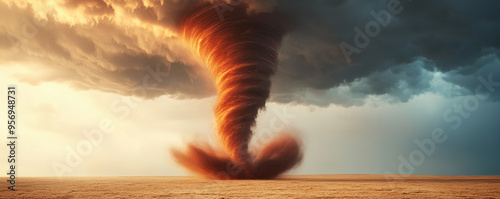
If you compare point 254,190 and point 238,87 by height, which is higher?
point 238,87

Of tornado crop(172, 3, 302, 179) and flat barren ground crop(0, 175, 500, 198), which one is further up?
tornado crop(172, 3, 302, 179)

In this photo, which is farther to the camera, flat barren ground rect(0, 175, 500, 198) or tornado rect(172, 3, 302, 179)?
tornado rect(172, 3, 302, 179)

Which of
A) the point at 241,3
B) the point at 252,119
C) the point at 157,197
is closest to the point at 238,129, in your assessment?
the point at 252,119

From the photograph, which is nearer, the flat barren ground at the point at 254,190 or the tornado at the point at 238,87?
the flat barren ground at the point at 254,190

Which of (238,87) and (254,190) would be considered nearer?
(254,190)

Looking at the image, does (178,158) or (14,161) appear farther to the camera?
(178,158)

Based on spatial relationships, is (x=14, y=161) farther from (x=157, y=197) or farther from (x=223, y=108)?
(x=223, y=108)

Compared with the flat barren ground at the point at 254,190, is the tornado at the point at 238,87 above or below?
above

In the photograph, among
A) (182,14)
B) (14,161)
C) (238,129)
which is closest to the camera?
(14,161)
